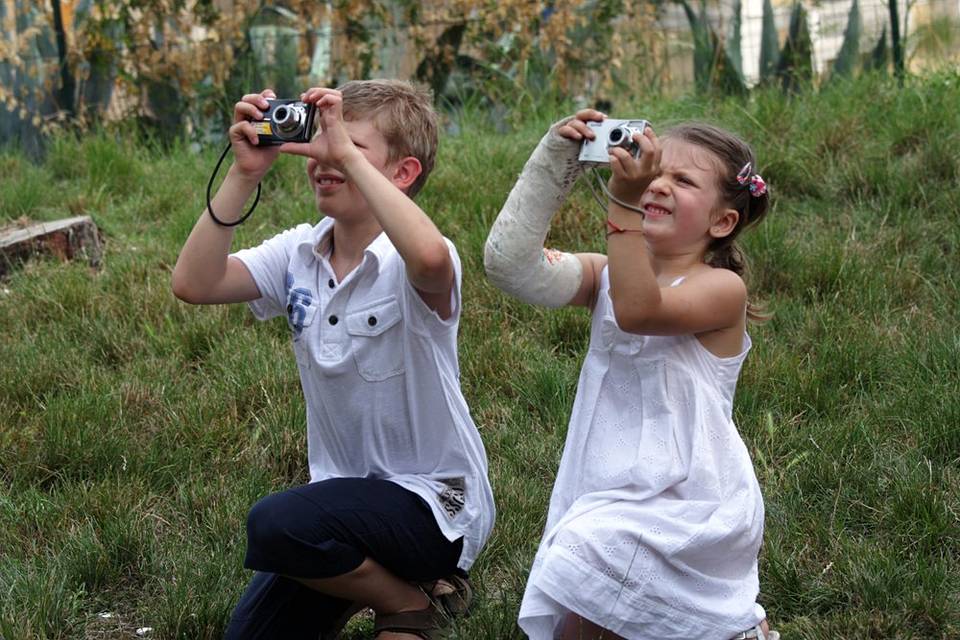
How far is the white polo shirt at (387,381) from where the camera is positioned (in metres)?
2.87

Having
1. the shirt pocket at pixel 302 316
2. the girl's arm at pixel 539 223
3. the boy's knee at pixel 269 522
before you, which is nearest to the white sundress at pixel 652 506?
the girl's arm at pixel 539 223

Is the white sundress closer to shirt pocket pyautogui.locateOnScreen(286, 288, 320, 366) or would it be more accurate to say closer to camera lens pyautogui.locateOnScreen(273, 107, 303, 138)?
shirt pocket pyautogui.locateOnScreen(286, 288, 320, 366)

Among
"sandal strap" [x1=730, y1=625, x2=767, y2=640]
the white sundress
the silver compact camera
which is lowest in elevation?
"sandal strap" [x1=730, y1=625, x2=767, y2=640]

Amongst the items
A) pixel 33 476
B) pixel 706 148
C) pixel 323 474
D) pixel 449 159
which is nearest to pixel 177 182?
pixel 449 159

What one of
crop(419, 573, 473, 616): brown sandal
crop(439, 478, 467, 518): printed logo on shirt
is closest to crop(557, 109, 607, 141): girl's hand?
crop(439, 478, 467, 518): printed logo on shirt

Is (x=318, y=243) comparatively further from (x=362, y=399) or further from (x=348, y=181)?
(x=362, y=399)

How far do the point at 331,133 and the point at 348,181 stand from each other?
187 mm

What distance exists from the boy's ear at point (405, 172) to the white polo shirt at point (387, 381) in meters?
0.13

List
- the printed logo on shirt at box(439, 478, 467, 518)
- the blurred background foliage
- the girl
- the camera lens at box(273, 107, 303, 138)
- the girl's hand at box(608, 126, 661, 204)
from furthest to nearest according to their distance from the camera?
the blurred background foliage
the printed logo on shirt at box(439, 478, 467, 518)
the camera lens at box(273, 107, 303, 138)
the girl
the girl's hand at box(608, 126, 661, 204)

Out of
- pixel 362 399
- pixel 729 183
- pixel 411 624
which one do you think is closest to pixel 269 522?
pixel 362 399

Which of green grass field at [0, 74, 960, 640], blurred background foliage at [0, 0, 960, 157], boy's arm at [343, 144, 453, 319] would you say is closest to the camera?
boy's arm at [343, 144, 453, 319]

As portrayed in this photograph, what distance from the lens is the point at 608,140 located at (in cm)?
240

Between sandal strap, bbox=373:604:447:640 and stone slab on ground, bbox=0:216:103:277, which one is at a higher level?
sandal strap, bbox=373:604:447:640

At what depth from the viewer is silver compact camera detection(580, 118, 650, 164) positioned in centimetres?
236
